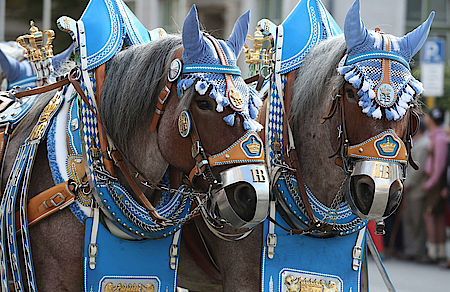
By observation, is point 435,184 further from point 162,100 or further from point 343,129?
point 162,100

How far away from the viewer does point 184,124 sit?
332 cm

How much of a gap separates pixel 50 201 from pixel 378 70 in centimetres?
160

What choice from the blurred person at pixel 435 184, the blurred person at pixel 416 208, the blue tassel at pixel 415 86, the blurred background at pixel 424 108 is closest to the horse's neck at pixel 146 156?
the blue tassel at pixel 415 86

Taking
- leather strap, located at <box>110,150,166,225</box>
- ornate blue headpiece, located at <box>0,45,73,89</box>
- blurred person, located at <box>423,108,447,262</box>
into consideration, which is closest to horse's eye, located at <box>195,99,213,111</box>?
leather strap, located at <box>110,150,166,225</box>

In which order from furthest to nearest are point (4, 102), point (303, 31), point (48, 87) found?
point (4, 102) → point (303, 31) → point (48, 87)

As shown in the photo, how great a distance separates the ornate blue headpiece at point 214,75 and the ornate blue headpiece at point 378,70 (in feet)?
1.58

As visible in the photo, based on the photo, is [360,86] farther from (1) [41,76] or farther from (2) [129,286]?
(1) [41,76]

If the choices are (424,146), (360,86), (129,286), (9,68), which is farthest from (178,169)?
(424,146)

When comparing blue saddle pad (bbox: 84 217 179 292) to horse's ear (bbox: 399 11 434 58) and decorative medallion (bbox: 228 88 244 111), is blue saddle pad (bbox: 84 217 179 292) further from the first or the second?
horse's ear (bbox: 399 11 434 58)

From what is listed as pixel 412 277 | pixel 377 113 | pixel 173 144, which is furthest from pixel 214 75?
pixel 412 277

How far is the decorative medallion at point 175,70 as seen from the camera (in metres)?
3.40

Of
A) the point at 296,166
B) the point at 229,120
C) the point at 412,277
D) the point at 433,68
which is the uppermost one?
the point at 433,68

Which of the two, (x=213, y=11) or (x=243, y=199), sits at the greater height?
(x=213, y=11)

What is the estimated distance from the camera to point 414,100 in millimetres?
3602
